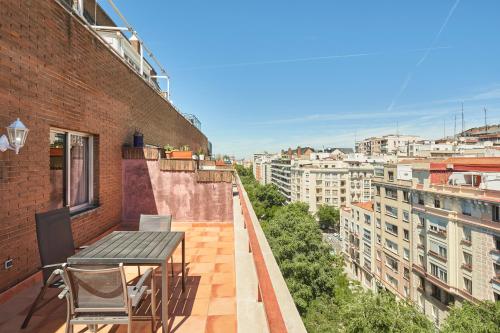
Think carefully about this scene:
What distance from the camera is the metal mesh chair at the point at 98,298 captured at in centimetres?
189

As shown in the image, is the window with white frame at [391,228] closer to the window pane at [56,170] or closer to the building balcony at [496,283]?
the building balcony at [496,283]

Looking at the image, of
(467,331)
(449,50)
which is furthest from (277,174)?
(467,331)

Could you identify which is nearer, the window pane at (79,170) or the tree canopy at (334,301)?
the window pane at (79,170)

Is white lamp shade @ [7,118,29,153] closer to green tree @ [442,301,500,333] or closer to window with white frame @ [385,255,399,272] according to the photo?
green tree @ [442,301,500,333]

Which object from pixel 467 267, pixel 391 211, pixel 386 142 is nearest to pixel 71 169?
pixel 467 267

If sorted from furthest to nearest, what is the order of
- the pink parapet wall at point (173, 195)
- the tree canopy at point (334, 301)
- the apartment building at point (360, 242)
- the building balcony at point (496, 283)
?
the apartment building at point (360, 242) → the building balcony at point (496, 283) → the tree canopy at point (334, 301) → the pink parapet wall at point (173, 195)

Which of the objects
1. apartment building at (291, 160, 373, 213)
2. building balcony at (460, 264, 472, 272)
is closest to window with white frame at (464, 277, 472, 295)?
building balcony at (460, 264, 472, 272)

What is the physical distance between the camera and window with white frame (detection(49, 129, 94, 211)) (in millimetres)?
4129

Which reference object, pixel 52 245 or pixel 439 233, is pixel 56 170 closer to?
pixel 52 245

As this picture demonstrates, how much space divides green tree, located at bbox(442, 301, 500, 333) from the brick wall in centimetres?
1912

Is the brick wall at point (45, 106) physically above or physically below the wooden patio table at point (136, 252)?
above

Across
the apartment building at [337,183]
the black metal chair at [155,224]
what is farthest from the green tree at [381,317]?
the apartment building at [337,183]

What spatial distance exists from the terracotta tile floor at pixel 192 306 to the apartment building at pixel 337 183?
6606 cm

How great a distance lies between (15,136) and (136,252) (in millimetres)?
2059
